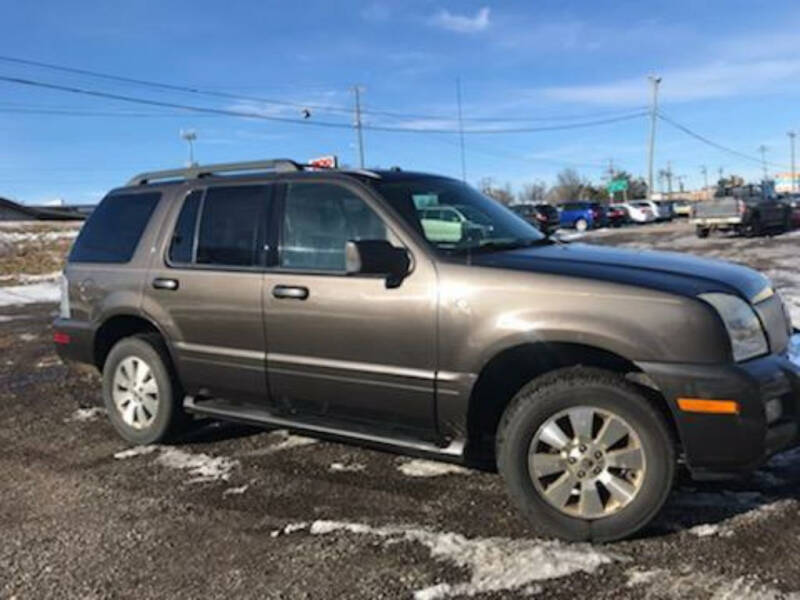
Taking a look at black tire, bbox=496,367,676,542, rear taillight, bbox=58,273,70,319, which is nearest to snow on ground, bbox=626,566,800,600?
black tire, bbox=496,367,676,542

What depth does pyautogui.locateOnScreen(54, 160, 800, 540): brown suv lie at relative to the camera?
11.8 feet

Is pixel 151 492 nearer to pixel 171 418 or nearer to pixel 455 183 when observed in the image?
pixel 171 418

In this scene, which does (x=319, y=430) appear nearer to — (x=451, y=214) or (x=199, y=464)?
(x=199, y=464)

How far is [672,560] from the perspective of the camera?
352 cm

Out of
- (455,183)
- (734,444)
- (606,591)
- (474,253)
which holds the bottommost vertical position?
(606,591)

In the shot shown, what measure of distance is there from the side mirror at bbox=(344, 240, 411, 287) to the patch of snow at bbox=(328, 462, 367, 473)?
53.6 inches

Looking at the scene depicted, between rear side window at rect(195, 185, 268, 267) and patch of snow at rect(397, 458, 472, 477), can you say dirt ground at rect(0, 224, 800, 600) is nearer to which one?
patch of snow at rect(397, 458, 472, 477)

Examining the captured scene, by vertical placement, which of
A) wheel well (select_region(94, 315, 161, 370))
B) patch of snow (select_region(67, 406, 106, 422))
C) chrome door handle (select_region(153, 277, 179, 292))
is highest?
chrome door handle (select_region(153, 277, 179, 292))

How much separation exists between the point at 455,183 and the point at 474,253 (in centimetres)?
110

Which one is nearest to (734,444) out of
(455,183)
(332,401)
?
(332,401)

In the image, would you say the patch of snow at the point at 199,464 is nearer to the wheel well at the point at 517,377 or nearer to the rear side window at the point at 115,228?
the rear side window at the point at 115,228

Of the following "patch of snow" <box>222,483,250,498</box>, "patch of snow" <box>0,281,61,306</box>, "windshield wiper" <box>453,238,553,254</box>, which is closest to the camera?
"windshield wiper" <box>453,238,553,254</box>

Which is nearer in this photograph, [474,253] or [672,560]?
[672,560]

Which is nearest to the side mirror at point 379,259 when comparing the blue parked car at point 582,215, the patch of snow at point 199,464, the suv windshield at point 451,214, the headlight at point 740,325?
the suv windshield at point 451,214
